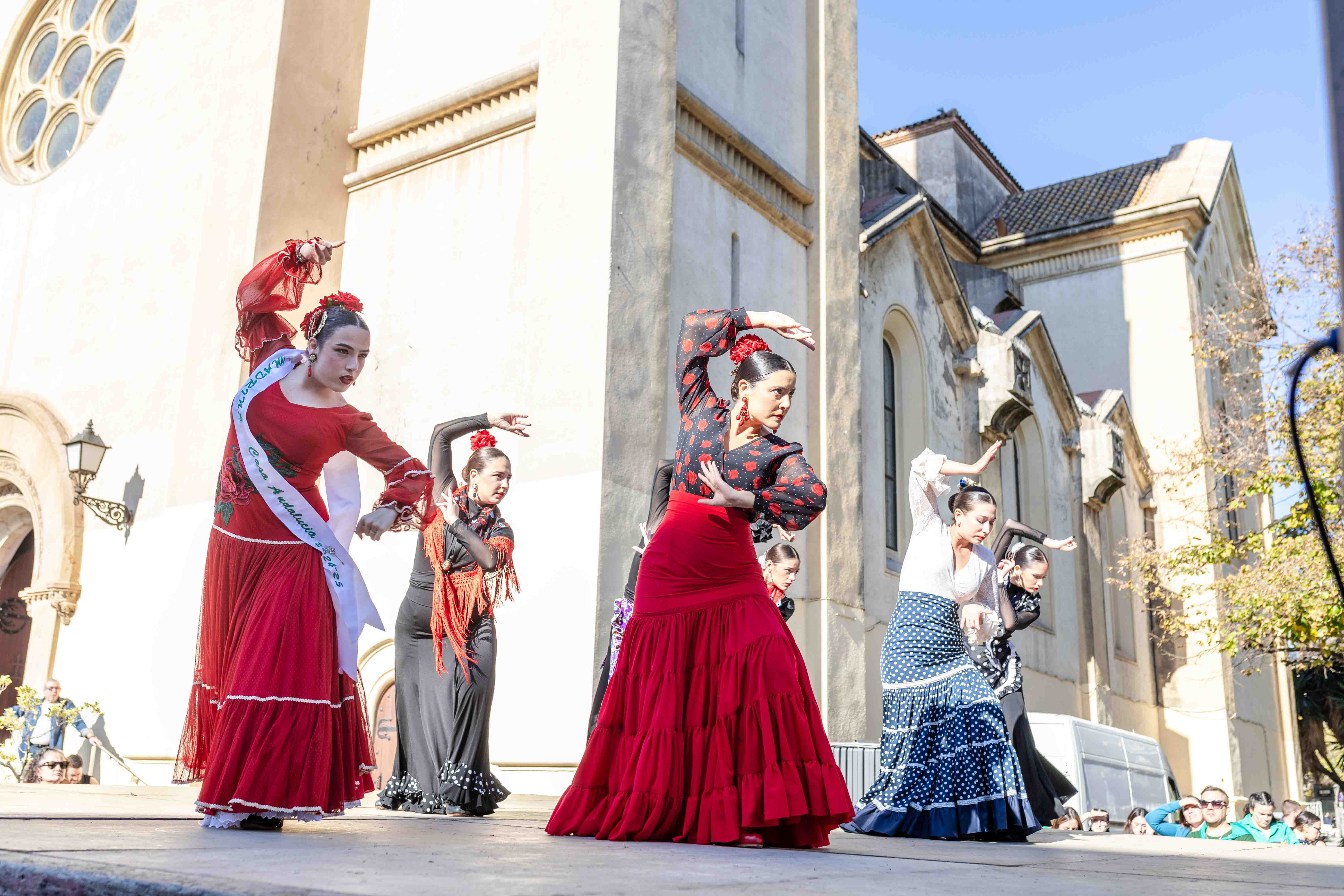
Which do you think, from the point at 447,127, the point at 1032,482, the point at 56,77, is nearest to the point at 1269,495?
the point at 1032,482

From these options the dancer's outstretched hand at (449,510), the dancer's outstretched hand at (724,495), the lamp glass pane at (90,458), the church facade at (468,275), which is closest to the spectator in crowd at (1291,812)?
the church facade at (468,275)

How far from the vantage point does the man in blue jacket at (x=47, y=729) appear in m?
10.6

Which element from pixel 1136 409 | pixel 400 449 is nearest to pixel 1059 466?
pixel 1136 409

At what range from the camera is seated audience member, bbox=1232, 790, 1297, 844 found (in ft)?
28.2

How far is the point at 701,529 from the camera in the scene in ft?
15.4

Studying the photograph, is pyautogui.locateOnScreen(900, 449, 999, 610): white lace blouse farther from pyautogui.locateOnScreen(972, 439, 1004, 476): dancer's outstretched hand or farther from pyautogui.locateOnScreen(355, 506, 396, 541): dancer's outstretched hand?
pyautogui.locateOnScreen(355, 506, 396, 541): dancer's outstretched hand

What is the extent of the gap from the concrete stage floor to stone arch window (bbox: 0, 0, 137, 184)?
11.7m

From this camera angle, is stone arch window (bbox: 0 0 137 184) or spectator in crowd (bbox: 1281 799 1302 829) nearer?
spectator in crowd (bbox: 1281 799 1302 829)

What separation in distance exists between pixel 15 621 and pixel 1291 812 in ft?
44.3

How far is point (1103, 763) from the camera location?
13.1m

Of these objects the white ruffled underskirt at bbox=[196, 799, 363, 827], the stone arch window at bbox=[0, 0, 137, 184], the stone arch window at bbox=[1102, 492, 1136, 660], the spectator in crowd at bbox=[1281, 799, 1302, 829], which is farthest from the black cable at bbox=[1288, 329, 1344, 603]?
the stone arch window at bbox=[1102, 492, 1136, 660]

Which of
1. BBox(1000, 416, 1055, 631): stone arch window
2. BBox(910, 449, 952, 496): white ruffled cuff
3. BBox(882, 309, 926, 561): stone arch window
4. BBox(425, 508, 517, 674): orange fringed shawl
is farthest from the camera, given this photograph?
BBox(1000, 416, 1055, 631): stone arch window

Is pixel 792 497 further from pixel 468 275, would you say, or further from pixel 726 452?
pixel 468 275

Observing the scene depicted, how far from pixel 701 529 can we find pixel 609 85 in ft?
21.1
